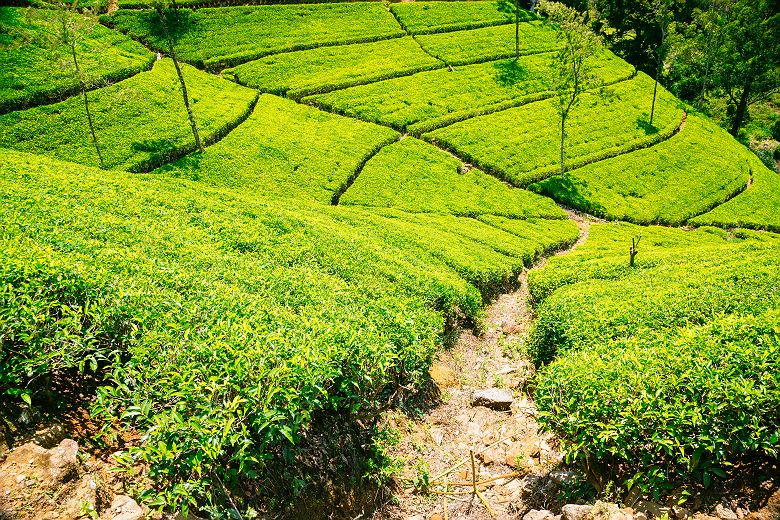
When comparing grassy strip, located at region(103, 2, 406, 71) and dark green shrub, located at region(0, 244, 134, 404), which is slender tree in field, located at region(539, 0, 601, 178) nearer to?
grassy strip, located at region(103, 2, 406, 71)

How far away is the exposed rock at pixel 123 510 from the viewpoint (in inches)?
294

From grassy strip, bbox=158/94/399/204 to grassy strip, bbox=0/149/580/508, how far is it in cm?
1178

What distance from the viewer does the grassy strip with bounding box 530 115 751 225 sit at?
49.5 meters

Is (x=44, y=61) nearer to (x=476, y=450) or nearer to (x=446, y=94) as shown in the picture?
(x=446, y=94)

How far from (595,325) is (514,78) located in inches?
2116

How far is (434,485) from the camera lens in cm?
1190

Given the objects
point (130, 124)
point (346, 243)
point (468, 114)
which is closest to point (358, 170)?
point (468, 114)

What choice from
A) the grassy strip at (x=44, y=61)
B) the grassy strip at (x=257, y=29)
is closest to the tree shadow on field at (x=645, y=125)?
the grassy strip at (x=257, y=29)

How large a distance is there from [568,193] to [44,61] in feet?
172

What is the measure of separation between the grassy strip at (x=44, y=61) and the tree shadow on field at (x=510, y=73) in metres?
41.8

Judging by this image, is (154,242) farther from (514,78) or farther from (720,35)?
(720,35)

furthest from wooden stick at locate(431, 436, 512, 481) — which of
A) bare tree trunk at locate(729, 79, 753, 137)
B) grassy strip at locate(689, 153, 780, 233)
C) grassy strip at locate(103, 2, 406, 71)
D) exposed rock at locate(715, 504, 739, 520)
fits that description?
bare tree trunk at locate(729, 79, 753, 137)

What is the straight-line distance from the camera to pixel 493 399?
1561 cm

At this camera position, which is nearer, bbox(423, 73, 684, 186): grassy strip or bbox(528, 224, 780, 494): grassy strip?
bbox(528, 224, 780, 494): grassy strip
